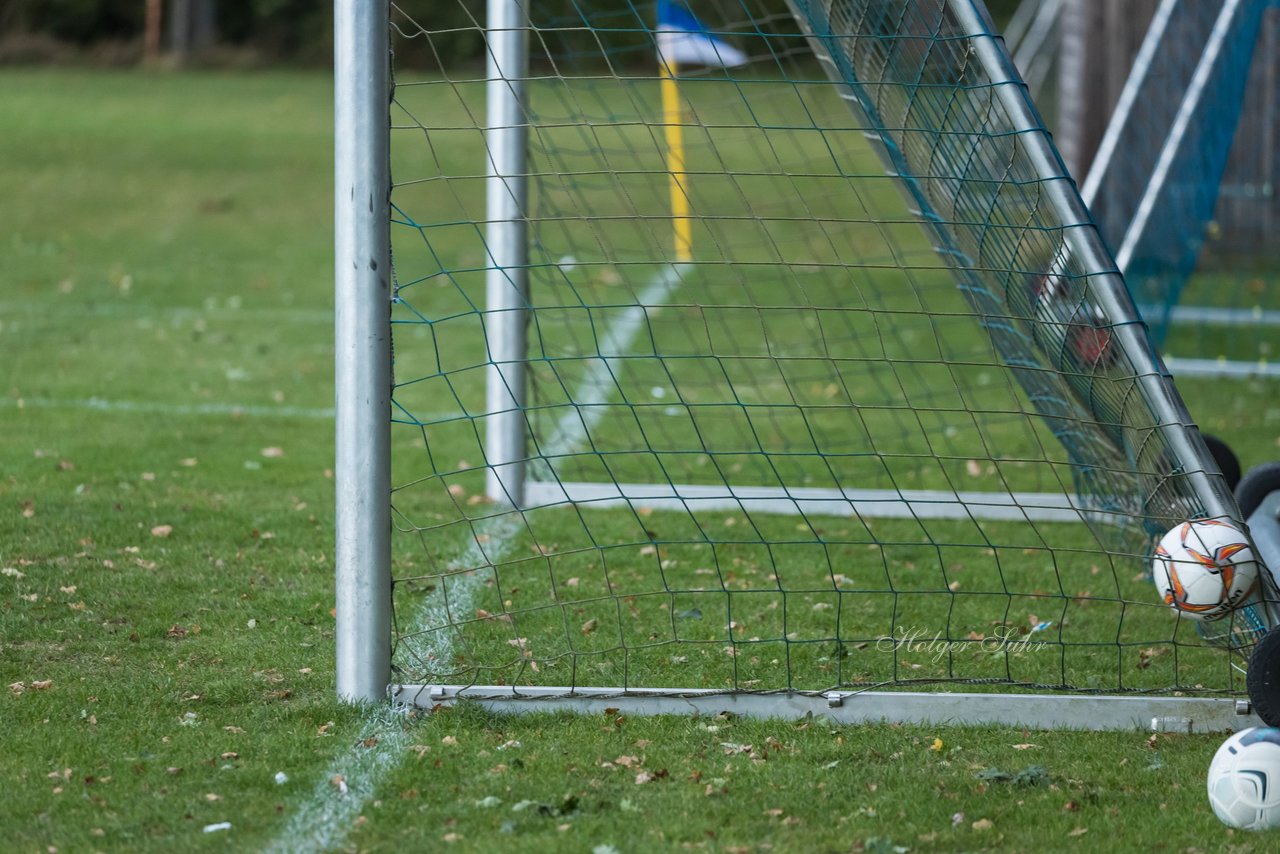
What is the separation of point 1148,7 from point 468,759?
1150 cm

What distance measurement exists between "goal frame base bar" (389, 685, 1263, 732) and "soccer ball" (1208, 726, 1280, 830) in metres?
0.54

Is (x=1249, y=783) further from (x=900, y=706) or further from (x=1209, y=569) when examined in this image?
(x=900, y=706)

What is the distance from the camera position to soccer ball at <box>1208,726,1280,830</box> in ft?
11.1

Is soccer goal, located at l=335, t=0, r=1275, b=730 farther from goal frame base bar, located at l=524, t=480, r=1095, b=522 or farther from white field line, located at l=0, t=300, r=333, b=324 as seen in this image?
white field line, located at l=0, t=300, r=333, b=324

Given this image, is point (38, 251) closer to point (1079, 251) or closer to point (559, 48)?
point (1079, 251)

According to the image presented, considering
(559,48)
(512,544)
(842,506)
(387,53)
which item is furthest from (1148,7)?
(559,48)

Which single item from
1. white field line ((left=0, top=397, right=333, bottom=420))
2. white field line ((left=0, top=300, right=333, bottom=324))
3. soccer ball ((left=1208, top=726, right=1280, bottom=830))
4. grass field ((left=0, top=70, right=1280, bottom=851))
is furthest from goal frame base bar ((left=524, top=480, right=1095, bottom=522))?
white field line ((left=0, top=300, right=333, bottom=324))

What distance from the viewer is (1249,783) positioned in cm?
340

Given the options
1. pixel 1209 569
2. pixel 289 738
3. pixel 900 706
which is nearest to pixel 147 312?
pixel 289 738

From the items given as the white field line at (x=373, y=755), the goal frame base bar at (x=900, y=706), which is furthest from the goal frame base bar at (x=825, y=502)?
the goal frame base bar at (x=900, y=706)

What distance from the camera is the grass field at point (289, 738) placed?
11.0 ft

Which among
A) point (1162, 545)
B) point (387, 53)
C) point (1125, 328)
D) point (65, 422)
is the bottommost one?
point (65, 422)

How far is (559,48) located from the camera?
25.8 m

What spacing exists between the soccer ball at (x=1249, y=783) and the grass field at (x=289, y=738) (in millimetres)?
71
